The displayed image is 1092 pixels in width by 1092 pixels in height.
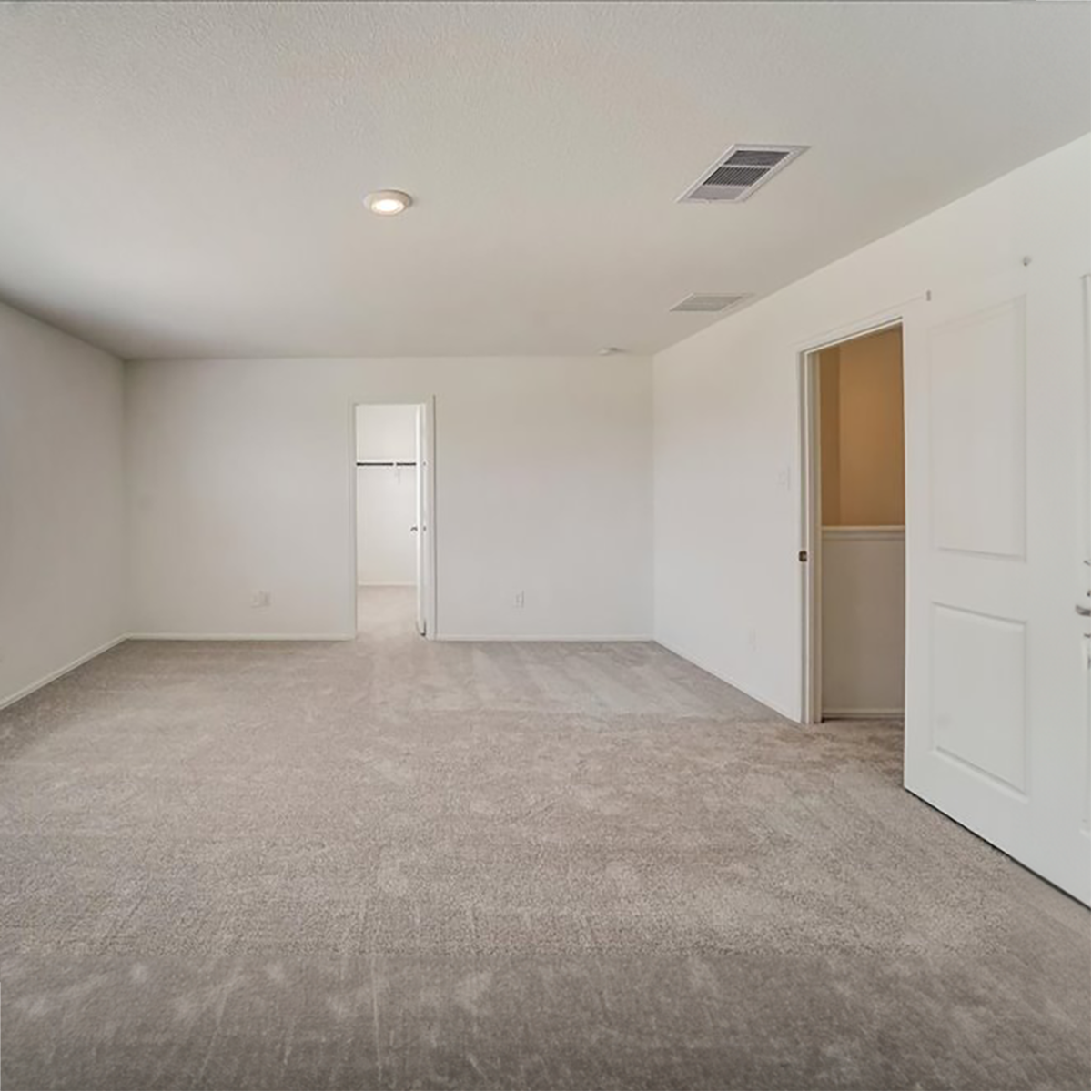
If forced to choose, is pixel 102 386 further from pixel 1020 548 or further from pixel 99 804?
pixel 1020 548

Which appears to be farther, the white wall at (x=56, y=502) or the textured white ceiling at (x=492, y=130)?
the white wall at (x=56, y=502)

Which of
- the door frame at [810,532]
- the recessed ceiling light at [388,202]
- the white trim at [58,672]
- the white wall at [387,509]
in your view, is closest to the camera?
the recessed ceiling light at [388,202]

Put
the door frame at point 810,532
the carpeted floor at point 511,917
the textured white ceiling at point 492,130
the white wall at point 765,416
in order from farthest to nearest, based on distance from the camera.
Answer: the door frame at point 810,532, the white wall at point 765,416, the textured white ceiling at point 492,130, the carpeted floor at point 511,917

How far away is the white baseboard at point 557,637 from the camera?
6332mm

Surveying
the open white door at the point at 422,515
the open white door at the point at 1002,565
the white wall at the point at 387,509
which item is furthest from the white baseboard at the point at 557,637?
the white wall at the point at 387,509

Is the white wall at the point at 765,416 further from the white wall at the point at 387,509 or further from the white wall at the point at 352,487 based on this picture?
the white wall at the point at 387,509

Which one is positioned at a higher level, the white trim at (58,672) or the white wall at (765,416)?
the white wall at (765,416)

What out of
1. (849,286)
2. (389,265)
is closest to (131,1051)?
(389,265)

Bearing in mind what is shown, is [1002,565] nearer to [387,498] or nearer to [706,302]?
[706,302]

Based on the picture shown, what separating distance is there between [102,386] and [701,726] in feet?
16.9

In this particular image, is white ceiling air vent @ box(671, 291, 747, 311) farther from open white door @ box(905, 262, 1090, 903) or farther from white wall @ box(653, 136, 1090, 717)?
open white door @ box(905, 262, 1090, 903)

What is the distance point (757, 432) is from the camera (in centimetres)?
447

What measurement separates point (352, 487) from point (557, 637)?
7.14 feet

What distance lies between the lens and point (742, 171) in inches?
102
